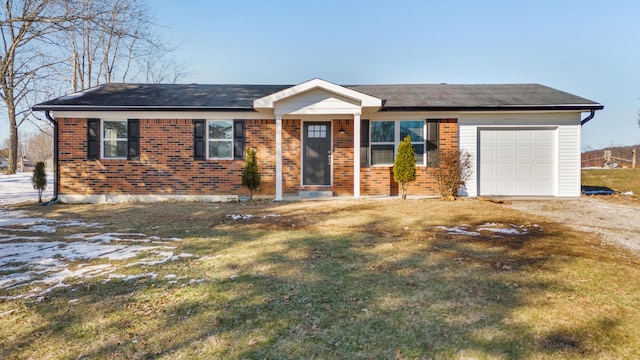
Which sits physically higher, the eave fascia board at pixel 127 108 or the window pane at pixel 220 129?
the eave fascia board at pixel 127 108

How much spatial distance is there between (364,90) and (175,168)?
23.3ft

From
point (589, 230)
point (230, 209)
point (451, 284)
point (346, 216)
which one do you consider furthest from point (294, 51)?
point (451, 284)

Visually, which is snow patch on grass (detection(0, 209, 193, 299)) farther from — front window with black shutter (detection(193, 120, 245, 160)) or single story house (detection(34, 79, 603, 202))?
front window with black shutter (detection(193, 120, 245, 160))

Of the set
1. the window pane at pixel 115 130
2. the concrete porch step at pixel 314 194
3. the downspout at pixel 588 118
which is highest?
the downspout at pixel 588 118

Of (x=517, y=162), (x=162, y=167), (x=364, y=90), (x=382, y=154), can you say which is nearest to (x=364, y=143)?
(x=382, y=154)

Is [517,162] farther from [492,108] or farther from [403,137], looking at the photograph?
[403,137]

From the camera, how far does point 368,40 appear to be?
1738 centimetres

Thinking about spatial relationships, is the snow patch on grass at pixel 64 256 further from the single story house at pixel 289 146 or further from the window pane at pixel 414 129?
the window pane at pixel 414 129

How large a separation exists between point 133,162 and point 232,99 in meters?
3.66

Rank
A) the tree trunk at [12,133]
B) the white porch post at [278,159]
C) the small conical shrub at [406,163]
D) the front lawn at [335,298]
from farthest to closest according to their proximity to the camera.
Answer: the tree trunk at [12,133] < the white porch post at [278,159] < the small conical shrub at [406,163] < the front lawn at [335,298]

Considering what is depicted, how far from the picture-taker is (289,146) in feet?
36.4

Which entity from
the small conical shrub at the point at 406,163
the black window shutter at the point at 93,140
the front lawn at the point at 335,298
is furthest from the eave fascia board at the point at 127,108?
the front lawn at the point at 335,298

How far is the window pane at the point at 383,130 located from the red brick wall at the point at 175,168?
0.72 m

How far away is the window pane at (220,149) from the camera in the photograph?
11.0 metres
